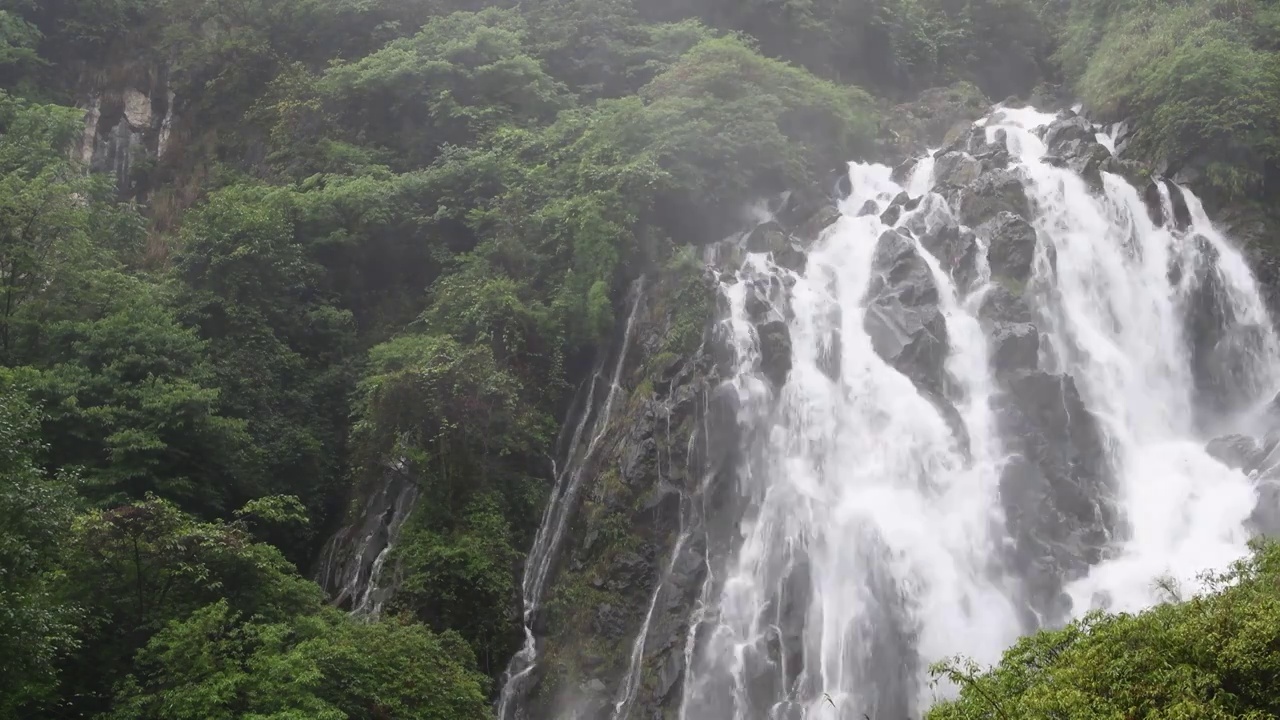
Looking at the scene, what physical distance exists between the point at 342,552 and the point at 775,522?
8966 mm

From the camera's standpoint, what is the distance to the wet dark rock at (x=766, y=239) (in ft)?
82.3

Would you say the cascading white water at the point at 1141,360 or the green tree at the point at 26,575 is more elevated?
the cascading white water at the point at 1141,360

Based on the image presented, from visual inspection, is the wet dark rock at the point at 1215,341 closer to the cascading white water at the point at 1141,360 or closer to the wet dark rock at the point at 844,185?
the cascading white water at the point at 1141,360

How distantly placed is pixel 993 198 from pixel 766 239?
228 inches

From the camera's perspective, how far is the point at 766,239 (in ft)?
82.9

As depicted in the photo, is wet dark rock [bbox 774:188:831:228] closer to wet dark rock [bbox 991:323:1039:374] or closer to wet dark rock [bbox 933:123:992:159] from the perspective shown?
wet dark rock [bbox 933:123:992:159]

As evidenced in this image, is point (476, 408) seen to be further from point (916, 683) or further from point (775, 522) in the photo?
point (916, 683)

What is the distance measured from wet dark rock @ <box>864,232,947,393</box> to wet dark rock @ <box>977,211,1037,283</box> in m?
1.67

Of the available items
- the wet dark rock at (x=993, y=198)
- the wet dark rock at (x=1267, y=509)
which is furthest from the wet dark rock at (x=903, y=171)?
the wet dark rock at (x=1267, y=509)

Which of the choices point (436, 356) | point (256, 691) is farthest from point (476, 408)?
point (256, 691)

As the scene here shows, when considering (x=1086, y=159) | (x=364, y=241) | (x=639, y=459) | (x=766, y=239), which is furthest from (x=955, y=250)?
(x=364, y=241)

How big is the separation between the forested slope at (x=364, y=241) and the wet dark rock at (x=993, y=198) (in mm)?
4261

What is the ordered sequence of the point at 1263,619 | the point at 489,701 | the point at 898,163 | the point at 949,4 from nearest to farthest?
the point at 1263,619 < the point at 489,701 < the point at 898,163 < the point at 949,4

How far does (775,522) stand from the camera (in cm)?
1944
